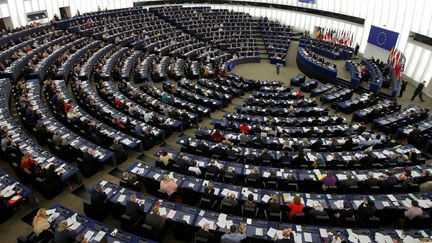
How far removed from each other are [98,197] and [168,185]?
2548 mm

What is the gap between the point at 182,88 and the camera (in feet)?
81.6

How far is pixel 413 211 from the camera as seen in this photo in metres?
10.8

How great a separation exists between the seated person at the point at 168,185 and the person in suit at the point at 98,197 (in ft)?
6.93

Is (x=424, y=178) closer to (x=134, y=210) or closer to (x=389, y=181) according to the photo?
(x=389, y=181)

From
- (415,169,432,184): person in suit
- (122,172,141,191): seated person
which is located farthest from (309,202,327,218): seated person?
(122,172,141,191): seated person

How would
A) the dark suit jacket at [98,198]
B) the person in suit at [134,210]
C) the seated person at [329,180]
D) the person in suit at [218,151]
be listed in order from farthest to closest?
the person in suit at [218,151] < the seated person at [329,180] < the dark suit jacket at [98,198] < the person in suit at [134,210]

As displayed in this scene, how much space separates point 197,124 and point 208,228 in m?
11.1

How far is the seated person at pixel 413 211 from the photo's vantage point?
1073cm

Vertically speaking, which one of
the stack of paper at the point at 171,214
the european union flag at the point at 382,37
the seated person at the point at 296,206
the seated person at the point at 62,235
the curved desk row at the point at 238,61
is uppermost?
the european union flag at the point at 382,37

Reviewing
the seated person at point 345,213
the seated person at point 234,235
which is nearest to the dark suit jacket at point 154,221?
the seated person at point 234,235

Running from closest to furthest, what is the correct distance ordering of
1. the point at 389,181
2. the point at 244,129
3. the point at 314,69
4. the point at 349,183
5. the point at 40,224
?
the point at 40,224 → the point at 349,183 → the point at 389,181 → the point at 244,129 → the point at 314,69

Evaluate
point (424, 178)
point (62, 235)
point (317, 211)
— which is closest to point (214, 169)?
point (317, 211)

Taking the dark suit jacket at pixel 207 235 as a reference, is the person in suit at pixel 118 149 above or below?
below

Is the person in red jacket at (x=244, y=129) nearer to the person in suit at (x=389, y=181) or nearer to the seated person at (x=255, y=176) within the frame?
the seated person at (x=255, y=176)
